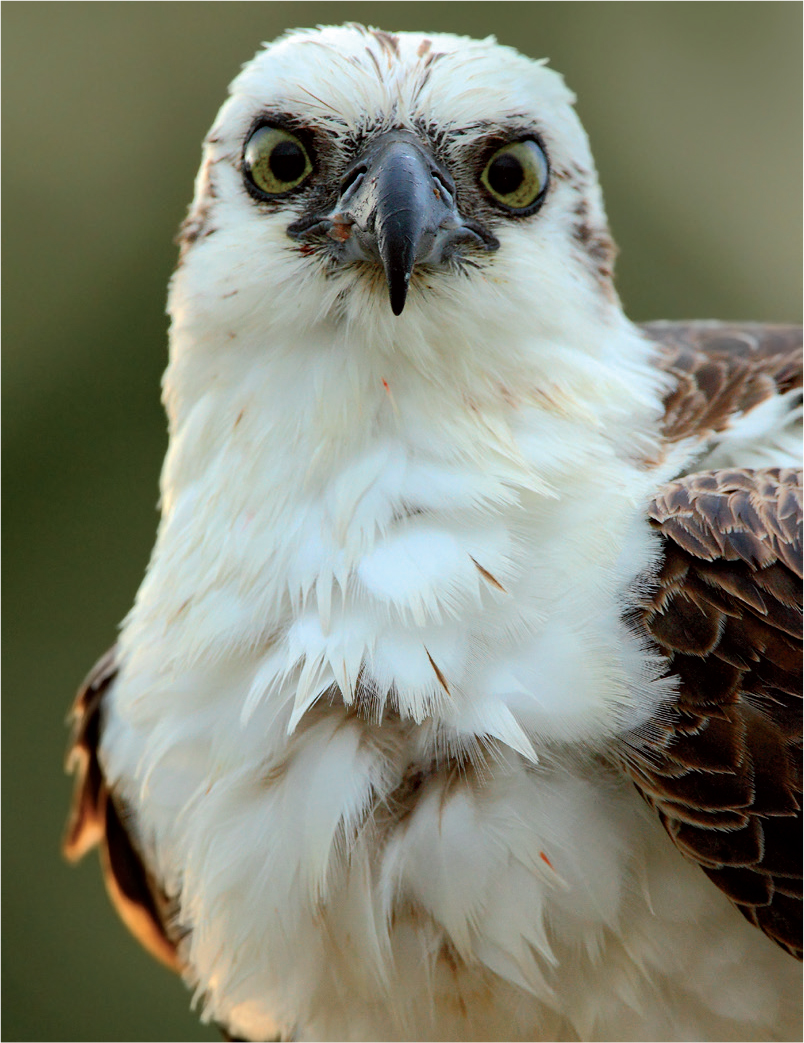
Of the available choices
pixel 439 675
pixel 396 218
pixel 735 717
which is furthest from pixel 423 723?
pixel 396 218

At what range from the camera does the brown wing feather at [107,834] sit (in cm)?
219

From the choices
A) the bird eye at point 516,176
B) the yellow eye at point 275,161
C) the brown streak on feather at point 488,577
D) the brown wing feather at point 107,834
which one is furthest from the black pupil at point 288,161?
the brown wing feather at point 107,834

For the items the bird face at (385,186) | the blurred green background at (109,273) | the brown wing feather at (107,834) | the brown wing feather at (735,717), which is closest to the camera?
the brown wing feather at (735,717)

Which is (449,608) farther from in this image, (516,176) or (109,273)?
(109,273)

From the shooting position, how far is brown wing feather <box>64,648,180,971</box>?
219cm

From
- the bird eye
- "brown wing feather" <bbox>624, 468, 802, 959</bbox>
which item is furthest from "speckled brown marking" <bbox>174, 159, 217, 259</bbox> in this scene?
"brown wing feather" <bbox>624, 468, 802, 959</bbox>

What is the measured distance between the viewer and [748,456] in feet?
5.56

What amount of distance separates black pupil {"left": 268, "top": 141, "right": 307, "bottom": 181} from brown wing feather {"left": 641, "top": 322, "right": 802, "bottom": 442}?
0.70m

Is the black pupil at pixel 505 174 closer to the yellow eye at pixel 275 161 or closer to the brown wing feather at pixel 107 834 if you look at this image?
the yellow eye at pixel 275 161

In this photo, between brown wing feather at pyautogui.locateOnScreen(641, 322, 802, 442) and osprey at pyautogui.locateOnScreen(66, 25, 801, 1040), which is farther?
brown wing feather at pyautogui.locateOnScreen(641, 322, 802, 442)

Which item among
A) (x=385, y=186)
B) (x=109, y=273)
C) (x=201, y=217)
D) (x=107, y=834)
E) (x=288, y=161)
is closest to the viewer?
(x=385, y=186)

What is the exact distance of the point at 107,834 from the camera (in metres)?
2.24

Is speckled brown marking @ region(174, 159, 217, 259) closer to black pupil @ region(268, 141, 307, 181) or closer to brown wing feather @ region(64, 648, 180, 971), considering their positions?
black pupil @ region(268, 141, 307, 181)

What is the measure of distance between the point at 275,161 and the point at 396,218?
0.32 m
